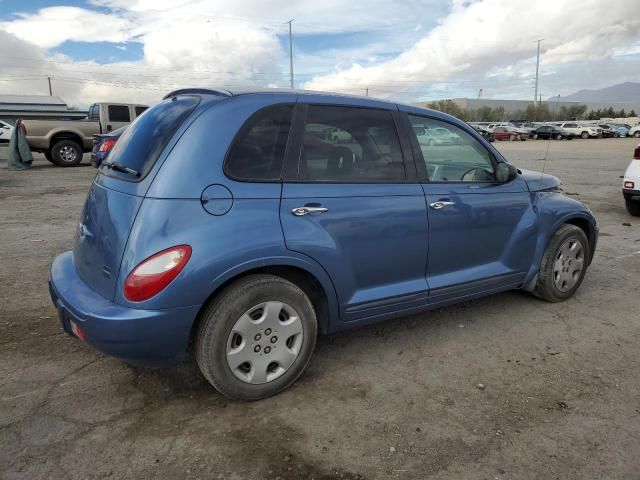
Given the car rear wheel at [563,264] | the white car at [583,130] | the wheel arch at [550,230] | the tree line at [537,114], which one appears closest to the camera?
the wheel arch at [550,230]

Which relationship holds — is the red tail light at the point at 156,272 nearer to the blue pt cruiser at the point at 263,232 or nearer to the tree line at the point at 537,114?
the blue pt cruiser at the point at 263,232

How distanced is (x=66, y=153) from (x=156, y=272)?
1625cm

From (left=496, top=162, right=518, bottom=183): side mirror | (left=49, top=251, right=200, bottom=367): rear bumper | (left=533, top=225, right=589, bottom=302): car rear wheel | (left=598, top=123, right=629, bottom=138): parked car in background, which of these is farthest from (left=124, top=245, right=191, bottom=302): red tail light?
(left=598, top=123, right=629, bottom=138): parked car in background

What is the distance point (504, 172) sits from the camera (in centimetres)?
398

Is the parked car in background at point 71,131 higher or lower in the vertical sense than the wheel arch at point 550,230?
higher

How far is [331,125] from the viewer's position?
321cm

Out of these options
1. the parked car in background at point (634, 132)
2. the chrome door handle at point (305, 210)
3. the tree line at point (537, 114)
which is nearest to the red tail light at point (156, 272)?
the chrome door handle at point (305, 210)

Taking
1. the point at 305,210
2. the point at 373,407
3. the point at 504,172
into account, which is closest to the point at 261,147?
the point at 305,210

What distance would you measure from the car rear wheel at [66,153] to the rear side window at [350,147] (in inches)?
622

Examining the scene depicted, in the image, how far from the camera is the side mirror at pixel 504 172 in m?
3.97

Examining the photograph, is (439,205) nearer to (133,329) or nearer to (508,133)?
(133,329)

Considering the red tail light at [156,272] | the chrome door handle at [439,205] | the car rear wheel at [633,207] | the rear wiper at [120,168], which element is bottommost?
the car rear wheel at [633,207]

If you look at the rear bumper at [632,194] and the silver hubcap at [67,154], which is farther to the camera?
the silver hubcap at [67,154]

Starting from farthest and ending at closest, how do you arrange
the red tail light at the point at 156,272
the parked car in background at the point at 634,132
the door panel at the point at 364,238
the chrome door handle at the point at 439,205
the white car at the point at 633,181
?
1. the parked car in background at the point at 634,132
2. the white car at the point at 633,181
3. the chrome door handle at the point at 439,205
4. the door panel at the point at 364,238
5. the red tail light at the point at 156,272
